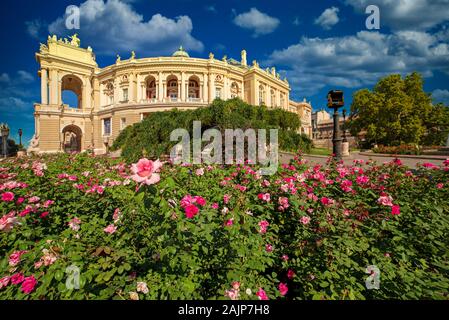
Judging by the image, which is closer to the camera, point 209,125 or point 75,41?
point 209,125

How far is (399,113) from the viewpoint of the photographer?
2438 cm

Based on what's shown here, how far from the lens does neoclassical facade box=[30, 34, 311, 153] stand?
29.6 meters

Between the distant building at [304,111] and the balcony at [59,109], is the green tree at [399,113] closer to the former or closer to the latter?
the distant building at [304,111]

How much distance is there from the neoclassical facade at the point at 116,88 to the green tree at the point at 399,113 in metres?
13.6

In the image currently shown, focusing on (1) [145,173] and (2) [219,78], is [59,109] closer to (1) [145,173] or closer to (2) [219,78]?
(2) [219,78]

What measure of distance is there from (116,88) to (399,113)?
37.0 meters

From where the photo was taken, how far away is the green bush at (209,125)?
7.57m

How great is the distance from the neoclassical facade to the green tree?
13.6 metres

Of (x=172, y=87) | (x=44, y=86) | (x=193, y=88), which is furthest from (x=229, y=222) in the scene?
(x=44, y=86)

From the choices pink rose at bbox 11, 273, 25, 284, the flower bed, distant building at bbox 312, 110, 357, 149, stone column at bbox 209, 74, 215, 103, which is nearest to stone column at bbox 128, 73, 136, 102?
stone column at bbox 209, 74, 215, 103

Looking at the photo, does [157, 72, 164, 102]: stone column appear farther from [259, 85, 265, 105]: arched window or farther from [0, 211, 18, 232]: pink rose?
[0, 211, 18, 232]: pink rose

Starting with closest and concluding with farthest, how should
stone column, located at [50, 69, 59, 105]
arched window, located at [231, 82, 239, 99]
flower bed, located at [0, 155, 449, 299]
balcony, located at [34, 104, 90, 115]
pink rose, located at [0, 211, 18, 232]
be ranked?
flower bed, located at [0, 155, 449, 299]
pink rose, located at [0, 211, 18, 232]
balcony, located at [34, 104, 90, 115]
stone column, located at [50, 69, 59, 105]
arched window, located at [231, 82, 239, 99]
